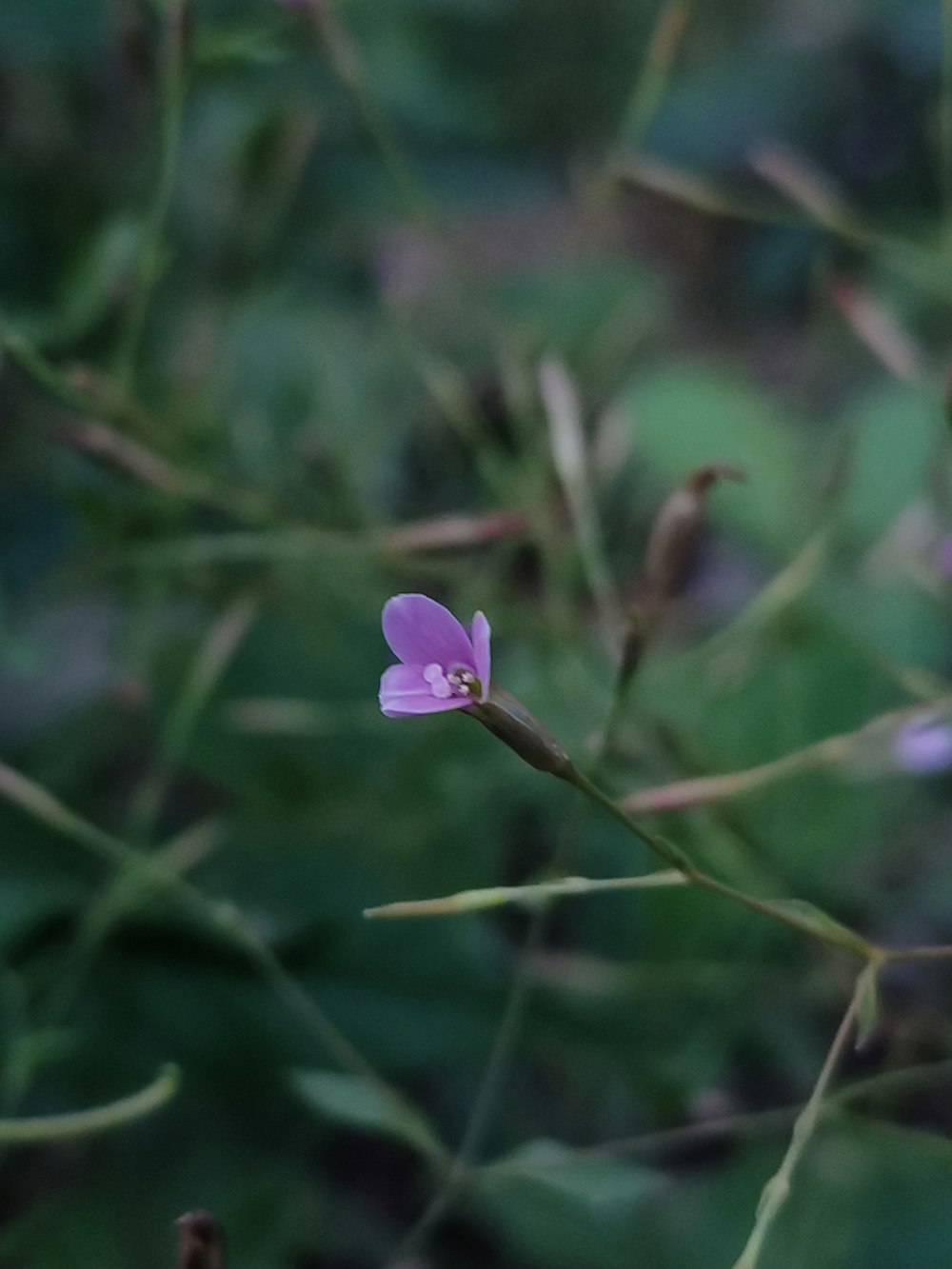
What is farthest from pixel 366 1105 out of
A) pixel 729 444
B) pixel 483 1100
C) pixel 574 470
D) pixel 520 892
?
pixel 729 444

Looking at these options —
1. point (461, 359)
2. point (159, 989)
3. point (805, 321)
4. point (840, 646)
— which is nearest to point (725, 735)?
point (840, 646)

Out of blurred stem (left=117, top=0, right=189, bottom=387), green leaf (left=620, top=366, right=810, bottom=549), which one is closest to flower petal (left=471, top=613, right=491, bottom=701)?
blurred stem (left=117, top=0, right=189, bottom=387)

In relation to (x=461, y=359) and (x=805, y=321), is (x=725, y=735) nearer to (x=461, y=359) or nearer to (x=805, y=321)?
(x=461, y=359)

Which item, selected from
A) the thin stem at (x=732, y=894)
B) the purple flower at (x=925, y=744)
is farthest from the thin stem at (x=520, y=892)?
the purple flower at (x=925, y=744)

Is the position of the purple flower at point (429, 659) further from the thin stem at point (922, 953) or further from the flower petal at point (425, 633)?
the thin stem at point (922, 953)

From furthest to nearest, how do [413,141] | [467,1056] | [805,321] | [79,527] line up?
[805,321], [413,141], [79,527], [467,1056]

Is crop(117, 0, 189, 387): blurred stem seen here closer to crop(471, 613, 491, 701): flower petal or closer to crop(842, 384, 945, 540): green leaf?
crop(471, 613, 491, 701): flower petal

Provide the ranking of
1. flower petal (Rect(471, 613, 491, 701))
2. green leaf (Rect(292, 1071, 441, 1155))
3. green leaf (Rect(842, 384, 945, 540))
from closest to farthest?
flower petal (Rect(471, 613, 491, 701)), green leaf (Rect(292, 1071, 441, 1155)), green leaf (Rect(842, 384, 945, 540))
